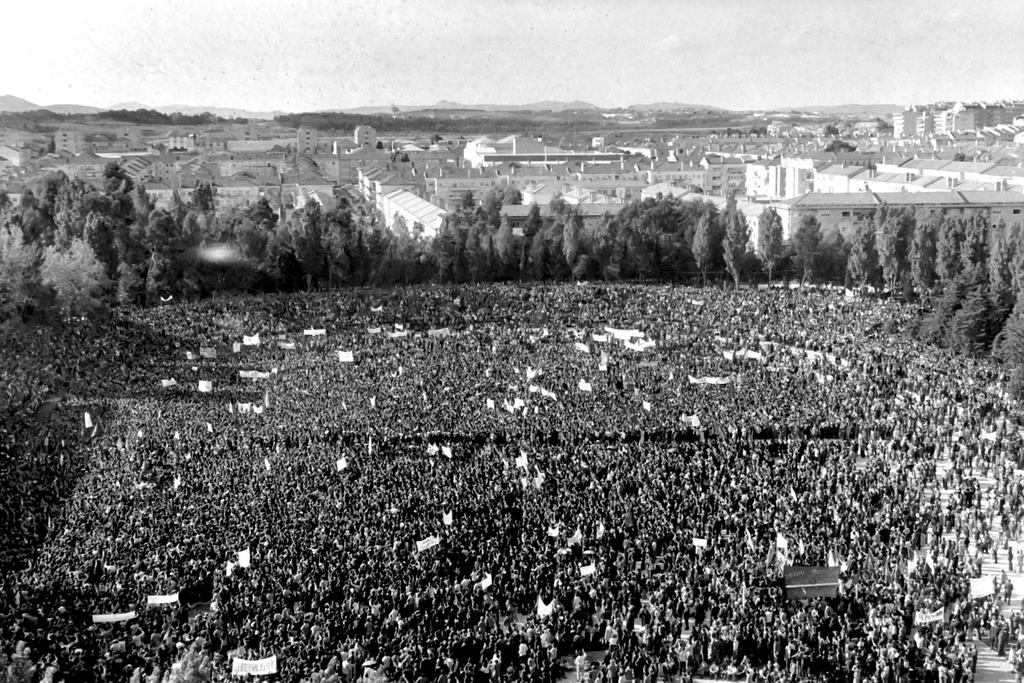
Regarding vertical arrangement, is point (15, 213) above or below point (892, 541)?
above

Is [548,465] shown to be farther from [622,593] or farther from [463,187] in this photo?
[463,187]

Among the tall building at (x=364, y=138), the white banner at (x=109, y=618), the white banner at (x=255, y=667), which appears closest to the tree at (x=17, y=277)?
the white banner at (x=109, y=618)

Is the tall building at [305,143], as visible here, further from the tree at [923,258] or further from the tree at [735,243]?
the tree at [923,258]

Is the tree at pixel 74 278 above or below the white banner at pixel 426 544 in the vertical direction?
above

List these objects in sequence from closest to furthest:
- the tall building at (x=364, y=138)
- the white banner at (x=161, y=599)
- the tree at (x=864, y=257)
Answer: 1. the white banner at (x=161, y=599)
2. the tree at (x=864, y=257)
3. the tall building at (x=364, y=138)

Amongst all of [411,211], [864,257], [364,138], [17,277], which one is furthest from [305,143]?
[17,277]

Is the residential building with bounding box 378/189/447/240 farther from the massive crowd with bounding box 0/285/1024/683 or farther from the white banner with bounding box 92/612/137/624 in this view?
the white banner with bounding box 92/612/137/624

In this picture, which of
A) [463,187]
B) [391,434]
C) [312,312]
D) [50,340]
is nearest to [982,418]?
[391,434]
